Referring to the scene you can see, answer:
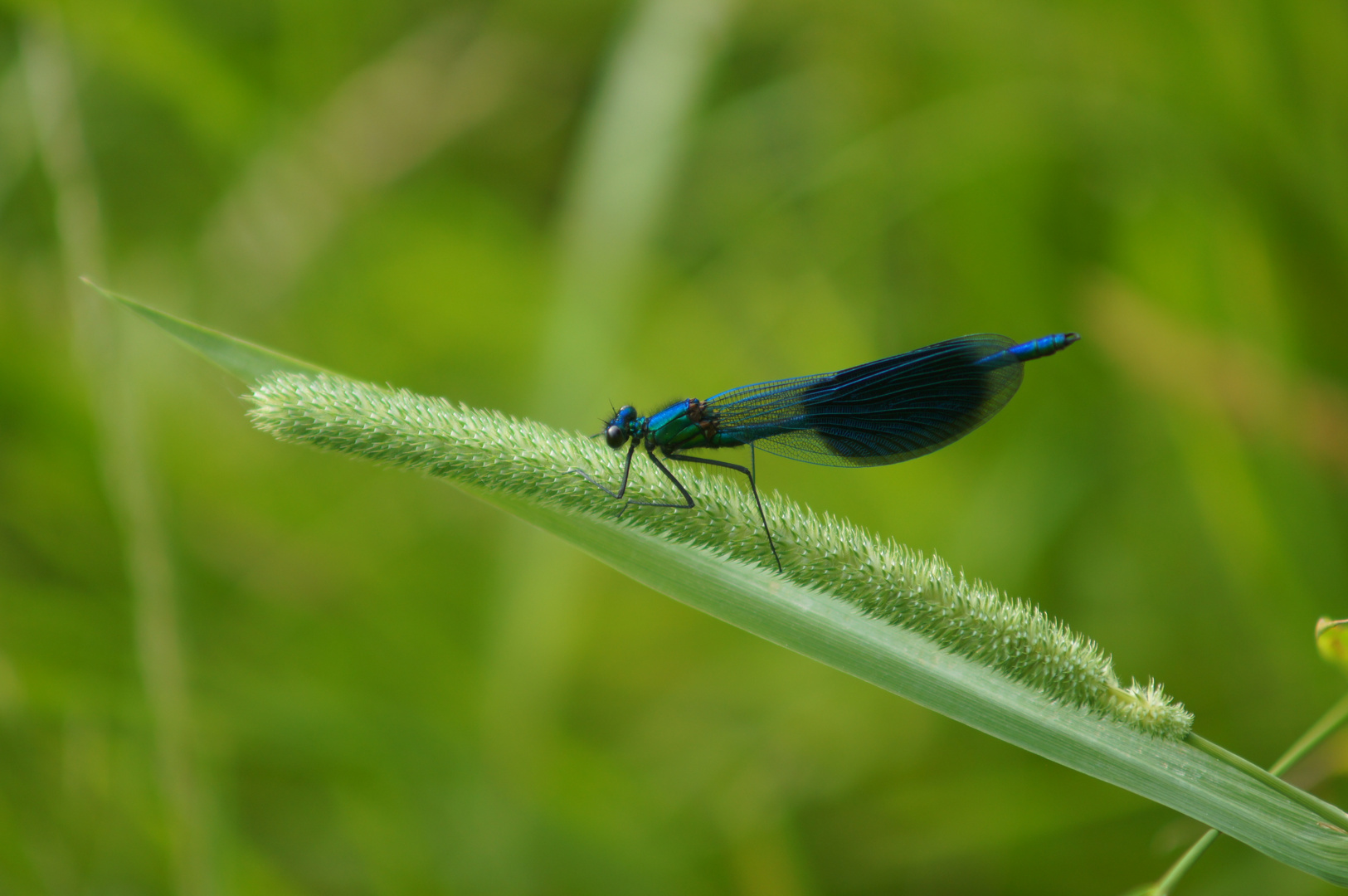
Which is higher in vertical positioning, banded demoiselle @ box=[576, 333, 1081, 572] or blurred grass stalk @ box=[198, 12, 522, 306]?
blurred grass stalk @ box=[198, 12, 522, 306]

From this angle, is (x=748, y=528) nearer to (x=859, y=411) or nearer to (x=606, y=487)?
(x=606, y=487)

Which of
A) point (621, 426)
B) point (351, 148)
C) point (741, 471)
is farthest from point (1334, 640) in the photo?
point (351, 148)

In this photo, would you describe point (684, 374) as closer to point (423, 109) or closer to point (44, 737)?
point (423, 109)

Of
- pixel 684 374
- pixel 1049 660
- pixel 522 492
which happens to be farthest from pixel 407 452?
pixel 684 374

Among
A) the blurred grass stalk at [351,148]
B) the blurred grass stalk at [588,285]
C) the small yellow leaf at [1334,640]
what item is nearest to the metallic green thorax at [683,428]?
the blurred grass stalk at [588,285]

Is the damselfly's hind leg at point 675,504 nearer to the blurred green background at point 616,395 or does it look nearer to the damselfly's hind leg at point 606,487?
the damselfly's hind leg at point 606,487

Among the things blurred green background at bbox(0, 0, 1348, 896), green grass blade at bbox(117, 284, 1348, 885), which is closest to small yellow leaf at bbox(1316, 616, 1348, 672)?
green grass blade at bbox(117, 284, 1348, 885)

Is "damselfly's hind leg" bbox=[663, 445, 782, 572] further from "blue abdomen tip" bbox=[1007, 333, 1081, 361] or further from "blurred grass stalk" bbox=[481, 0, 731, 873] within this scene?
"blue abdomen tip" bbox=[1007, 333, 1081, 361]
